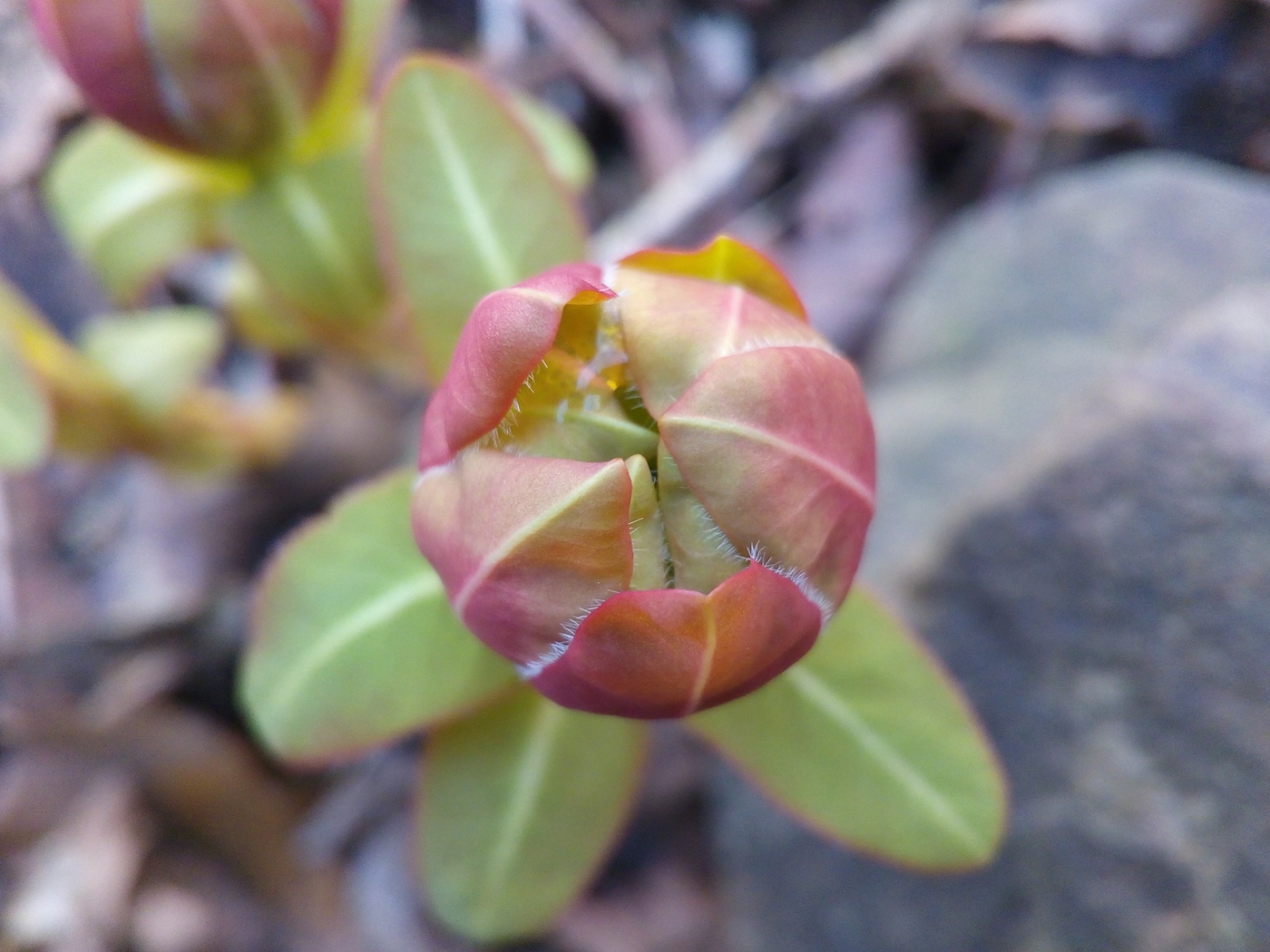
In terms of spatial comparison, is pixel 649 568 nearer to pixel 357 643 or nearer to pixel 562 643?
pixel 562 643

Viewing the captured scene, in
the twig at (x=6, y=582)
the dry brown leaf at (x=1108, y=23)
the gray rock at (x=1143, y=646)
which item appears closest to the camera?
the gray rock at (x=1143, y=646)

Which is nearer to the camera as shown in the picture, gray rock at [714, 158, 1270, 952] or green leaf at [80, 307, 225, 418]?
gray rock at [714, 158, 1270, 952]

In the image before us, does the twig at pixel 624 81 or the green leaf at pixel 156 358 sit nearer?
the green leaf at pixel 156 358

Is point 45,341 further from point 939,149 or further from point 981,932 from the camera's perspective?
point 939,149

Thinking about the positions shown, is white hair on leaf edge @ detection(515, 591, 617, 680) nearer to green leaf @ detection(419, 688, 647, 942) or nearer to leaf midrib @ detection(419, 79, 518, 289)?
green leaf @ detection(419, 688, 647, 942)

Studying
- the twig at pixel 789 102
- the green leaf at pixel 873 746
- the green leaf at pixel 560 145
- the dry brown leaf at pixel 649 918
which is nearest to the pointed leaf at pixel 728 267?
the green leaf at pixel 873 746

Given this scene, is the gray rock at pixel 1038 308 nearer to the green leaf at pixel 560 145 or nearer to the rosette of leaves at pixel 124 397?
the green leaf at pixel 560 145

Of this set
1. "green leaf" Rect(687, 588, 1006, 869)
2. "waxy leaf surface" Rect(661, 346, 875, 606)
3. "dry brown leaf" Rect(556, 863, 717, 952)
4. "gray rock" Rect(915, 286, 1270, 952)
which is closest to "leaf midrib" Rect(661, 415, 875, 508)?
"waxy leaf surface" Rect(661, 346, 875, 606)
